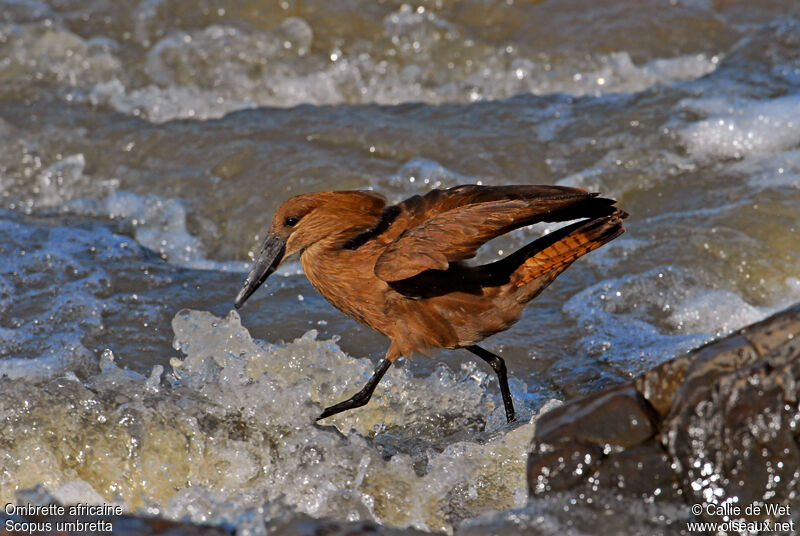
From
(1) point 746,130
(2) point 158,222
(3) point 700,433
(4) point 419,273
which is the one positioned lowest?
(2) point 158,222

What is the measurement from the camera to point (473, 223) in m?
3.82

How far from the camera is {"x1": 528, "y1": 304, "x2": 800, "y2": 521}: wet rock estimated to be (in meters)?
2.91

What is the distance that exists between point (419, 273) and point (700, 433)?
146 cm

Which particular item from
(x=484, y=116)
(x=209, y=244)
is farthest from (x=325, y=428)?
(x=484, y=116)

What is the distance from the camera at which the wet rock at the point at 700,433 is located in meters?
2.91

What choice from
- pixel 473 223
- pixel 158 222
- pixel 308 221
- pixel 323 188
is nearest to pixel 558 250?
pixel 473 223

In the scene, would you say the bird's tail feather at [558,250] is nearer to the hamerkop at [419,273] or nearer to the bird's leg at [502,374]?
the hamerkop at [419,273]

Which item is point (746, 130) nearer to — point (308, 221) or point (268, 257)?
point (308, 221)

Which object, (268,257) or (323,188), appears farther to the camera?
→ (323,188)

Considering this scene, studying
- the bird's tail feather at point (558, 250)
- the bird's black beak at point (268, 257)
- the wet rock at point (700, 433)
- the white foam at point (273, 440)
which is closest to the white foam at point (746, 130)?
the white foam at point (273, 440)

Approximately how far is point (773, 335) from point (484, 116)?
5.16 meters

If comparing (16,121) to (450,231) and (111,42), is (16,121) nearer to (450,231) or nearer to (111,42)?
(111,42)

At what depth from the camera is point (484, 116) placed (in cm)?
792

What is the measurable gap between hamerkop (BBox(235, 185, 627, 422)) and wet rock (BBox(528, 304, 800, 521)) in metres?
1.09
